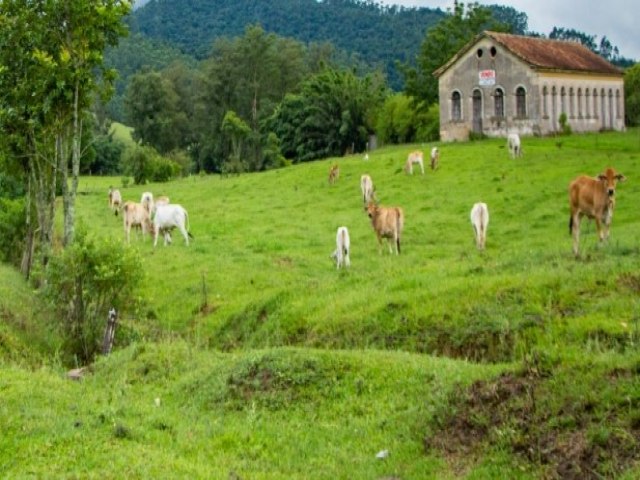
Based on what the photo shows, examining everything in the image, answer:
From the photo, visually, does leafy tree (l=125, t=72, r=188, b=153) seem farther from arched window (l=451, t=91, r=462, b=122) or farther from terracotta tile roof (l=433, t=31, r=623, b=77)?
arched window (l=451, t=91, r=462, b=122)

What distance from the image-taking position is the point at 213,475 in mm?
9617

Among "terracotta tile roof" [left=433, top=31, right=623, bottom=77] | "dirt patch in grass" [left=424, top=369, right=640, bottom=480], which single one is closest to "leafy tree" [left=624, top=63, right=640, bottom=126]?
"terracotta tile roof" [left=433, top=31, right=623, bottom=77]

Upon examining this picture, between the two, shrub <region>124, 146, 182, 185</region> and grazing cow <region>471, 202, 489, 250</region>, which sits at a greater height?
shrub <region>124, 146, 182, 185</region>

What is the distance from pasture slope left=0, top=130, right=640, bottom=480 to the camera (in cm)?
990

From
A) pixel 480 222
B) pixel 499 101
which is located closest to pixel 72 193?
pixel 480 222

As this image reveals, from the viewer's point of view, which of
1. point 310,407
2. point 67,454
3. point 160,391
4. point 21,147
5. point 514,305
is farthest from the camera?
point 21,147

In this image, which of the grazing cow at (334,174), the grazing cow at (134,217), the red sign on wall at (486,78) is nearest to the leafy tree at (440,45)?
the red sign on wall at (486,78)

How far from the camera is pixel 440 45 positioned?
66562 millimetres

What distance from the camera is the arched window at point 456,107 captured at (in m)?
57.3

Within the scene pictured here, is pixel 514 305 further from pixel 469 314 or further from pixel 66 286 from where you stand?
pixel 66 286

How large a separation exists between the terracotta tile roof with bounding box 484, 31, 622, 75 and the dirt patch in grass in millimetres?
45288

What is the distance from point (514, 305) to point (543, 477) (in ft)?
23.5

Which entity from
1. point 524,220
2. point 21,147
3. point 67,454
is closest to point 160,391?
point 67,454

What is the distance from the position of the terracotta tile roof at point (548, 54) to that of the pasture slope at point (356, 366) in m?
25.4
